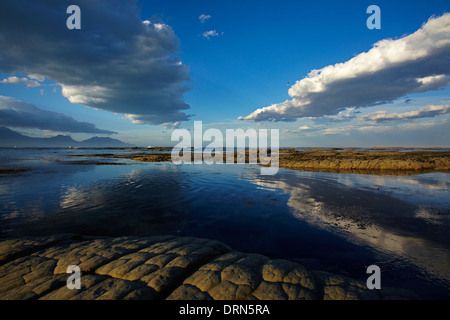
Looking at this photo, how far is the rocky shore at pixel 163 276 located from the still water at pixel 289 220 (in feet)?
7.08

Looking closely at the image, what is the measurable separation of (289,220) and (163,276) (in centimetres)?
832

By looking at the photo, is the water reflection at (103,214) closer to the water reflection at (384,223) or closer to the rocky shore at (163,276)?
the rocky shore at (163,276)

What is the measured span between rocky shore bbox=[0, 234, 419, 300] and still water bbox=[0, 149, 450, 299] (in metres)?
2.16

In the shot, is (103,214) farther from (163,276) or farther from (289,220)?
(289,220)

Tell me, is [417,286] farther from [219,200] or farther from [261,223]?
[219,200]

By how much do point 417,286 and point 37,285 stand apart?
10897 millimetres

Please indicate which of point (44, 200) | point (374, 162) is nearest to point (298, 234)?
point (44, 200)

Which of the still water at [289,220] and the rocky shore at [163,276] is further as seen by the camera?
the still water at [289,220]

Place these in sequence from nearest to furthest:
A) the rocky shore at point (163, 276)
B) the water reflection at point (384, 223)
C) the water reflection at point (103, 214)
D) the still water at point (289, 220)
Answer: the rocky shore at point (163, 276) < the still water at point (289, 220) < the water reflection at point (384, 223) < the water reflection at point (103, 214)

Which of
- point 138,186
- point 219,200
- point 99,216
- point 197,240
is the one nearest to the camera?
point 197,240

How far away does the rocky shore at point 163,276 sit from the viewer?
455cm

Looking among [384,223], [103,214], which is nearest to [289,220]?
[384,223]

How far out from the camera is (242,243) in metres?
8.65

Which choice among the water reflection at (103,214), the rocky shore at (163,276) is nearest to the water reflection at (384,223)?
the rocky shore at (163,276)
